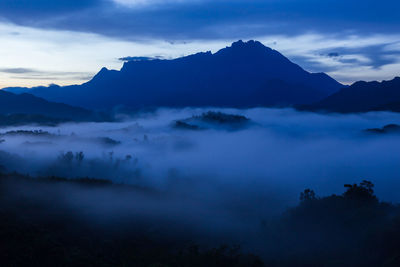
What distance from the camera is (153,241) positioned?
181 metres

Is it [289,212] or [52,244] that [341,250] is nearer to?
[289,212]

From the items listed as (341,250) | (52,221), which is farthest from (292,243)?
(52,221)

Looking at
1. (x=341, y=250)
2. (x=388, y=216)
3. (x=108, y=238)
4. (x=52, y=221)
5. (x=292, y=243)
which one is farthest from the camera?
(x=52, y=221)

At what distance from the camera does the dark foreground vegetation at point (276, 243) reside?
346 feet

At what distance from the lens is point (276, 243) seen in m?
140

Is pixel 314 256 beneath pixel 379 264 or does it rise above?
beneath

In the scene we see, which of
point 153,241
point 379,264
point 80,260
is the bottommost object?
point 153,241

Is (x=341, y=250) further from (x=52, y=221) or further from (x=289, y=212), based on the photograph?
(x=52, y=221)

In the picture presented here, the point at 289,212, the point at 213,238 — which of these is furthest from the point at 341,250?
the point at 213,238

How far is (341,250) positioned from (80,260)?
3267 inches

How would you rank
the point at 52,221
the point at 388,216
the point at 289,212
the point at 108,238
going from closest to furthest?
the point at 388,216 → the point at 289,212 → the point at 108,238 → the point at 52,221

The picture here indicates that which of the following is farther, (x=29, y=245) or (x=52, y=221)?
(x=52, y=221)

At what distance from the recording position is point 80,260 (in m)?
120

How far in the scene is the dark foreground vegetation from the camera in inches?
4146
